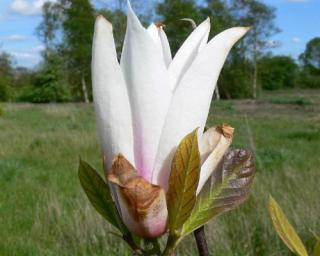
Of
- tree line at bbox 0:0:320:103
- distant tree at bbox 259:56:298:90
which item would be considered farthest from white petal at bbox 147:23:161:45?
distant tree at bbox 259:56:298:90

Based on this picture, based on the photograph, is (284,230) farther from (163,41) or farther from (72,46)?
(72,46)

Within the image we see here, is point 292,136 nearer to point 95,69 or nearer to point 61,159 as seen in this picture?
point 61,159

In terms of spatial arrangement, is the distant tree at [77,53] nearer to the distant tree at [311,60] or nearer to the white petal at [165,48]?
the distant tree at [311,60]

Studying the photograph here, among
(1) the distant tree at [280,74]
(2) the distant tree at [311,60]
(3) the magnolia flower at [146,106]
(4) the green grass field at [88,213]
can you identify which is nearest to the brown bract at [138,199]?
(3) the magnolia flower at [146,106]

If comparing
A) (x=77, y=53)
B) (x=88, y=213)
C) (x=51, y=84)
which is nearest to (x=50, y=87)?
(x=51, y=84)

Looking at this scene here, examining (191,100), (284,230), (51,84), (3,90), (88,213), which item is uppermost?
(191,100)

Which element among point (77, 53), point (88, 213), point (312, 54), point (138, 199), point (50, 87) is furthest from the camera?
point (312, 54)
